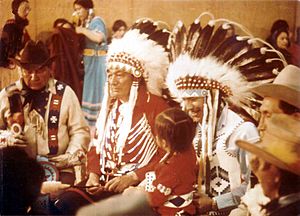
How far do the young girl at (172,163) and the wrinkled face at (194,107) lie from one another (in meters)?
0.02

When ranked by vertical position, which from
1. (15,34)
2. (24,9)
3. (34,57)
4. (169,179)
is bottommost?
(169,179)

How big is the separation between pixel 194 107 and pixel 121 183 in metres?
0.52

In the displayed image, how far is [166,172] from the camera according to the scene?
8.32 feet

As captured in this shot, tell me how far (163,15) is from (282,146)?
852 millimetres

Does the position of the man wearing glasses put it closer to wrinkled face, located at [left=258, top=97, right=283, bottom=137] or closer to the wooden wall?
the wooden wall

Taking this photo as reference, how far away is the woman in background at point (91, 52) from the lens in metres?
2.53

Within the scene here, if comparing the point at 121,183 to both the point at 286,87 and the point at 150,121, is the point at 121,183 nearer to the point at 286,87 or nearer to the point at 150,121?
the point at 150,121

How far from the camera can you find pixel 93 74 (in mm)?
2543

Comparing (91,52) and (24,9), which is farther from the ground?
(24,9)

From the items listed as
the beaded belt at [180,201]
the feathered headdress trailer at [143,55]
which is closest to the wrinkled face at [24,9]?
the feathered headdress trailer at [143,55]

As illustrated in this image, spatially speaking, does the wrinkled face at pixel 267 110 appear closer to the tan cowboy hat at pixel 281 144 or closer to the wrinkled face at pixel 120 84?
the tan cowboy hat at pixel 281 144

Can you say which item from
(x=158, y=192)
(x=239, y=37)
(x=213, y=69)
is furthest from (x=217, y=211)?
(x=239, y=37)

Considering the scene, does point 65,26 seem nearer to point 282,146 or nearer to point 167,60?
point 167,60

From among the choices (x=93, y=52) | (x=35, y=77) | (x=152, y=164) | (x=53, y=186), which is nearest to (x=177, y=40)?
(x=93, y=52)
